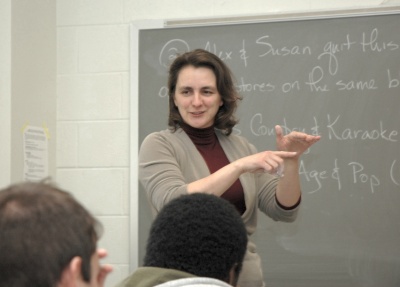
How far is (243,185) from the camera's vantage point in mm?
2010

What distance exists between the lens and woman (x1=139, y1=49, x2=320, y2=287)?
1869 millimetres

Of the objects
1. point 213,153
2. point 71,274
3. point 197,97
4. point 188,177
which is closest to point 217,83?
point 197,97

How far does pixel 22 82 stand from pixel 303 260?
156 centimetres

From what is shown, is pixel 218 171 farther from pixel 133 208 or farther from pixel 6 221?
pixel 133 208

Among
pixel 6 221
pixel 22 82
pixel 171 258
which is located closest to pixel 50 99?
pixel 22 82

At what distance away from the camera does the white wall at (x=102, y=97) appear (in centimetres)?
305

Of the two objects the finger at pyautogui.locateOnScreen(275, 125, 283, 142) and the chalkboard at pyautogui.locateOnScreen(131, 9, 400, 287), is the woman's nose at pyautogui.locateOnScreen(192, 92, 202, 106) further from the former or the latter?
the chalkboard at pyautogui.locateOnScreen(131, 9, 400, 287)

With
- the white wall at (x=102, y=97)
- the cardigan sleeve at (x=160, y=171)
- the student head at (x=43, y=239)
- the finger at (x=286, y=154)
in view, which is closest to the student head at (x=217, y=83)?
the cardigan sleeve at (x=160, y=171)

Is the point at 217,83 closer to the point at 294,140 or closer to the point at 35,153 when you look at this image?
the point at 294,140

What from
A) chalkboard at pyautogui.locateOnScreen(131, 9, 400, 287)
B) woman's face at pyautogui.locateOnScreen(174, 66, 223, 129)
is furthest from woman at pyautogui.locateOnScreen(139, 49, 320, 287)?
chalkboard at pyautogui.locateOnScreen(131, 9, 400, 287)

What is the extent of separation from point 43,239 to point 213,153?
1.23m

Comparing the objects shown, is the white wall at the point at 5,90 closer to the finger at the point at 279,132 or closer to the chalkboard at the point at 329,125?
the chalkboard at the point at 329,125

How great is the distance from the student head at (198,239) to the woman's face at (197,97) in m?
0.77

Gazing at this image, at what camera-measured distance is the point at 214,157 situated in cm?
206
